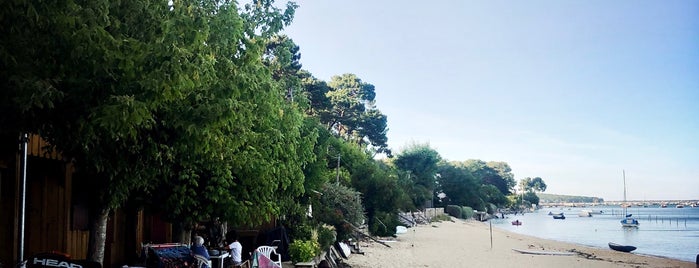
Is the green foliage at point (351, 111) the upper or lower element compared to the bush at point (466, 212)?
upper

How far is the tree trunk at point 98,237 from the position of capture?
23.8 feet

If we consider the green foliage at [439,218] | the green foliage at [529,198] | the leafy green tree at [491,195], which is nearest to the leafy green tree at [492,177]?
the leafy green tree at [491,195]

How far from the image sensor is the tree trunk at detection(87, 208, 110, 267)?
23.8 feet

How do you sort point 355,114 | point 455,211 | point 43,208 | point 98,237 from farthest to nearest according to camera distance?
point 455,211 → point 355,114 → point 43,208 → point 98,237

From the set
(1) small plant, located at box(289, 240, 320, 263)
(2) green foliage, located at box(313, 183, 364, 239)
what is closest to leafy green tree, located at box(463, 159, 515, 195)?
(2) green foliage, located at box(313, 183, 364, 239)

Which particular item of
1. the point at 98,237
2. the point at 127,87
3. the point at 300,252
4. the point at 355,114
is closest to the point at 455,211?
the point at 355,114

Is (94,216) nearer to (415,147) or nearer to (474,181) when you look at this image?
(415,147)

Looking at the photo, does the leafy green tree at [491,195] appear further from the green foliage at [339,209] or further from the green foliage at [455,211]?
the green foliage at [339,209]

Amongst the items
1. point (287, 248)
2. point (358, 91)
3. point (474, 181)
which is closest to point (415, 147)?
point (358, 91)

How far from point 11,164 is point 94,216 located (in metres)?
2.20

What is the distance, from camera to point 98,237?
7293mm

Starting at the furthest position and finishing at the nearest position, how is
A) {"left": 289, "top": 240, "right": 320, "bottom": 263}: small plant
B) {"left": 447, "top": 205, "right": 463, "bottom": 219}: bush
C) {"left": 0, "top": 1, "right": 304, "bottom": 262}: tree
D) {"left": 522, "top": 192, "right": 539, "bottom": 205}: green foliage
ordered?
{"left": 522, "top": 192, "right": 539, "bottom": 205}: green foliage < {"left": 447, "top": 205, "right": 463, "bottom": 219}: bush < {"left": 289, "top": 240, "right": 320, "bottom": 263}: small plant < {"left": 0, "top": 1, "right": 304, "bottom": 262}: tree

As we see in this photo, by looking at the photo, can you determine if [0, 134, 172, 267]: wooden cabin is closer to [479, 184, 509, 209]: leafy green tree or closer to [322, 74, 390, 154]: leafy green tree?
[322, 74, 390, 154]: leafy green tree

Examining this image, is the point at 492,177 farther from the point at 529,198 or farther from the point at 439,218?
the point at 439,218
